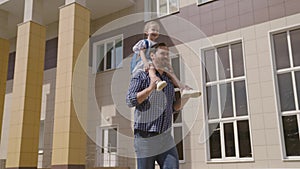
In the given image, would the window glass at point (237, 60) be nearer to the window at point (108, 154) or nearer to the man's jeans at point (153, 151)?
the window at point (108, 154)

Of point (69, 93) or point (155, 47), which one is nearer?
point (155, 47)

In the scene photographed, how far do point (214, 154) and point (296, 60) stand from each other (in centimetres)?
270

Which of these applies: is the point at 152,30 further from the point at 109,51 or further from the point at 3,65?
the point at 3,65

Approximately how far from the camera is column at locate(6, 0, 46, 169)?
8.16 m

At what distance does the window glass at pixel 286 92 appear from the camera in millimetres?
6477

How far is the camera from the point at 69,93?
7309 mm

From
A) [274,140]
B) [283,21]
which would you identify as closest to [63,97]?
[274,140]

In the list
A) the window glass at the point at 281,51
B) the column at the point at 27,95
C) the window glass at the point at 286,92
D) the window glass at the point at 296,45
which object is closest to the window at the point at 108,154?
the column at the point at 27,95

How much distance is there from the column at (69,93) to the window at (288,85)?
13.6 feet

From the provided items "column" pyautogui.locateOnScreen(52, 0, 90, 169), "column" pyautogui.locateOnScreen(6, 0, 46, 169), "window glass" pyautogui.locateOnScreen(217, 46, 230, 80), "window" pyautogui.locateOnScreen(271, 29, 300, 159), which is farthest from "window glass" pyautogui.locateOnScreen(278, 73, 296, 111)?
"column" pyautogui.locateOnScreen(6, 0, 46, 169)

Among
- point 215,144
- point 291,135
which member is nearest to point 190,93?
point 291,135

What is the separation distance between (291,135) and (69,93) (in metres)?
4.87

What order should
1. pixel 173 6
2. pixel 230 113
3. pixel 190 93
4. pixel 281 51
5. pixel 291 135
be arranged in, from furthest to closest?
pixel 173 6 → pixel 230 113 → pixel 281 51 → pixel 291 135 → pixel 190 93

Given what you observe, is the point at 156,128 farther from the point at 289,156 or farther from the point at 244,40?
the point at 244,40
